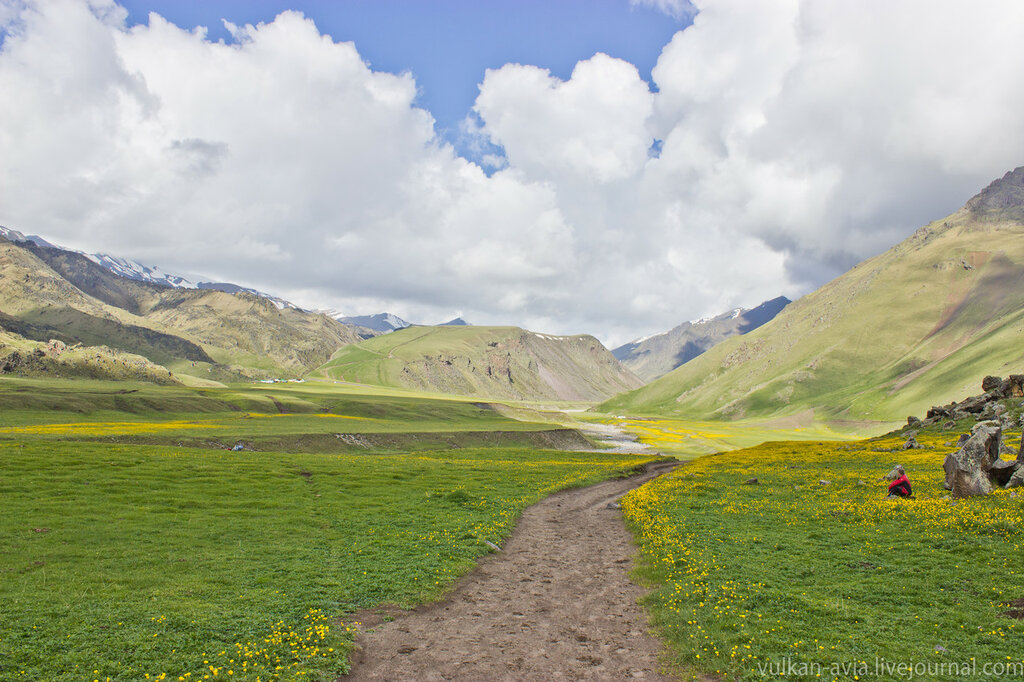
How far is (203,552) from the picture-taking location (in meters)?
24.1

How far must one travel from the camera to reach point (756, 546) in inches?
994

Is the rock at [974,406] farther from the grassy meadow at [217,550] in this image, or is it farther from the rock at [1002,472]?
the grassy meadow at [217,550]

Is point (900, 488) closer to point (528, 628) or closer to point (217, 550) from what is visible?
point (528, 628)

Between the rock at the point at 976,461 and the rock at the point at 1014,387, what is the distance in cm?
5513

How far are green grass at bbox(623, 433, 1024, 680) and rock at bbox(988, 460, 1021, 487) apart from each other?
2.95 m

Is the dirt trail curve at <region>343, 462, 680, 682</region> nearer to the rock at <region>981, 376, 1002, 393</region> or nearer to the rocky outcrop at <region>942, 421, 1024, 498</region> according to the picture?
the rocky outcrop at <region>942, 421, 1024, 498</region>

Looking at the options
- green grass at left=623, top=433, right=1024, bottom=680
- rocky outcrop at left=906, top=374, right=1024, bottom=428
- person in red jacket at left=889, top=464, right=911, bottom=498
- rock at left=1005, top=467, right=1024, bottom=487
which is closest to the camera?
green grass at left=623, top=433, right=1024, bottom=680

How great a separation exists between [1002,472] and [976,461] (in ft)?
5.25

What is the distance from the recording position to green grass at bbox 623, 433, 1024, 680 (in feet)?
45.5

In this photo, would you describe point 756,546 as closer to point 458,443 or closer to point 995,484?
point 995,484

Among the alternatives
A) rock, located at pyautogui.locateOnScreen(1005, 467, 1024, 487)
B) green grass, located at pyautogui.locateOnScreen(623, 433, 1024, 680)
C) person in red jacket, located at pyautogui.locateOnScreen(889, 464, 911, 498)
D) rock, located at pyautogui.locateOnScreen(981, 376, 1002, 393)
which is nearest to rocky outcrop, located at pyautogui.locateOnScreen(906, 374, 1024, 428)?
rock, located at pyautogui.locateOnScreen(981, 376, 1002, 393)

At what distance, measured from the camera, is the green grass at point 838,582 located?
13.9 meters

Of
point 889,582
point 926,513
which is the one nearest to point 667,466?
point 926,513

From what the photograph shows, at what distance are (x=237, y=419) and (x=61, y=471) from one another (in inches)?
2894
